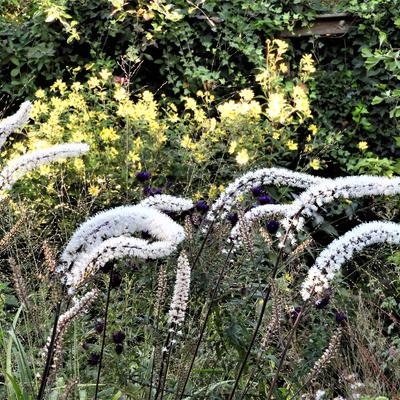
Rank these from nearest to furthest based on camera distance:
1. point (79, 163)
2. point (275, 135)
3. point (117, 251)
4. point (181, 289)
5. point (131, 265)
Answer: point (117, 251) < point (181, 289) < point (131, 265) < point (79, 163) < point (275, 135)

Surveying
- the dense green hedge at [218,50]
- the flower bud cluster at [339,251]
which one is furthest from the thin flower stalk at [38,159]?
the dense green hedge at [218,50]

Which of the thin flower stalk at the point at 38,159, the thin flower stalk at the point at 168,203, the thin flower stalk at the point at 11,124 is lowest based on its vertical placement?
the thin flower stalk at the point at 168,203

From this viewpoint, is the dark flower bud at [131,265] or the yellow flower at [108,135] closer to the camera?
the dark flower bud at [131,265]

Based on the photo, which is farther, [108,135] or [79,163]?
[108,135]

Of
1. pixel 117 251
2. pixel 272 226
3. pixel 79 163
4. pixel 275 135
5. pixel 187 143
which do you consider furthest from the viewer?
pixel 275 135

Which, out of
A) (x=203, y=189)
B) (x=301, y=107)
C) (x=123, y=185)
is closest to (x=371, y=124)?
(x=301, y=107)

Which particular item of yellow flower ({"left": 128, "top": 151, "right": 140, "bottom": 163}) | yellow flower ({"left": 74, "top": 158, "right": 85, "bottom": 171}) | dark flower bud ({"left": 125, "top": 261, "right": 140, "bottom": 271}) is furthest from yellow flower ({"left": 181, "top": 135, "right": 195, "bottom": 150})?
dark flower bud ({"left": 125, "top": 261, "right": 140, "bottom": 271})

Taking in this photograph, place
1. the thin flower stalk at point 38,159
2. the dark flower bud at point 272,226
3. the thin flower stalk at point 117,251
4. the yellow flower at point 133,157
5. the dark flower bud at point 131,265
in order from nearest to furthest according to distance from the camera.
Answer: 1. the thin flower stalk at point 117,251
2. the thin flower stalk at point 38,159
3. the dark flower bud at point 272,226
4. the dark flower bud at point 131,265
5. the yellow flower at point 133,157

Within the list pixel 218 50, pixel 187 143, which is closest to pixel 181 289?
pixel 187 143

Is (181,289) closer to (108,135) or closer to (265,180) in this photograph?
(265,180)

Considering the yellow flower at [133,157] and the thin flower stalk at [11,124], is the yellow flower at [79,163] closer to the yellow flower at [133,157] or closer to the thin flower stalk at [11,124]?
the yellow flower at [133,157]

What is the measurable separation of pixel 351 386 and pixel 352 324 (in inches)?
34.7

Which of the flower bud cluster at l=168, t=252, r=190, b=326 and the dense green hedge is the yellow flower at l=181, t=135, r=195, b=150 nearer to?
the dense green hedge

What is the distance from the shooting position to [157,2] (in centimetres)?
704
